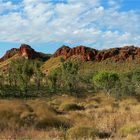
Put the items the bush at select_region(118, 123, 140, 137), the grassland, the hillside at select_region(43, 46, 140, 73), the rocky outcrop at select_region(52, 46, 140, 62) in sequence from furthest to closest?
the rocky outcrop at select_region(52, 46, 140, 62) < the hillside at select_region(43, 46, 140, 73) < the bush at select_region(118, 123, 140, 137) < the grassland

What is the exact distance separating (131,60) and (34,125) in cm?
15980

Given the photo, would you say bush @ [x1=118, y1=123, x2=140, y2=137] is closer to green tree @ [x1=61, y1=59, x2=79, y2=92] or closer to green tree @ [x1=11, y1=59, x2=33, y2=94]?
green tree @ [x1=11, y1=59, x2=33, y2=94]

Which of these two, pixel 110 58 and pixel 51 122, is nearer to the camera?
pixel 51 122

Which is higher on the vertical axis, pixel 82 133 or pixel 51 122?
pixel 51 122

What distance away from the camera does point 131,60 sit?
572 feet

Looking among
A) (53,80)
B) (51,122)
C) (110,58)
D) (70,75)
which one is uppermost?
(110,58)

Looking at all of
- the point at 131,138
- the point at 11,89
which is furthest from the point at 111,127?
the point at 11,89

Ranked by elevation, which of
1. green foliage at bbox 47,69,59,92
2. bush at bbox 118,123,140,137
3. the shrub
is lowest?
bush at bbox 118,123,140,137

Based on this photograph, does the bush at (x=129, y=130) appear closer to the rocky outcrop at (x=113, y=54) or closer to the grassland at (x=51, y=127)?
the grassland at (x=51, y=127)

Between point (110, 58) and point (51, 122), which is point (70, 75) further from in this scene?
point (110, 58)

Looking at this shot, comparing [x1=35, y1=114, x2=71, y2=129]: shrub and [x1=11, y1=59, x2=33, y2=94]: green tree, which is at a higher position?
[x1=11, y1=59, x2=33, y2=94]: green tree

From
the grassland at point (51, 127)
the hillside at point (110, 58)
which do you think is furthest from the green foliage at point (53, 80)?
the hillside at point (110, 58)

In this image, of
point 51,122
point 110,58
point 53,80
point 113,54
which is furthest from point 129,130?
point 113,54

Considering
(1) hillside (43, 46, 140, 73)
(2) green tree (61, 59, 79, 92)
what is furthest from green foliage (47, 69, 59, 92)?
(1) hillside (43, 46, 140, 73)
